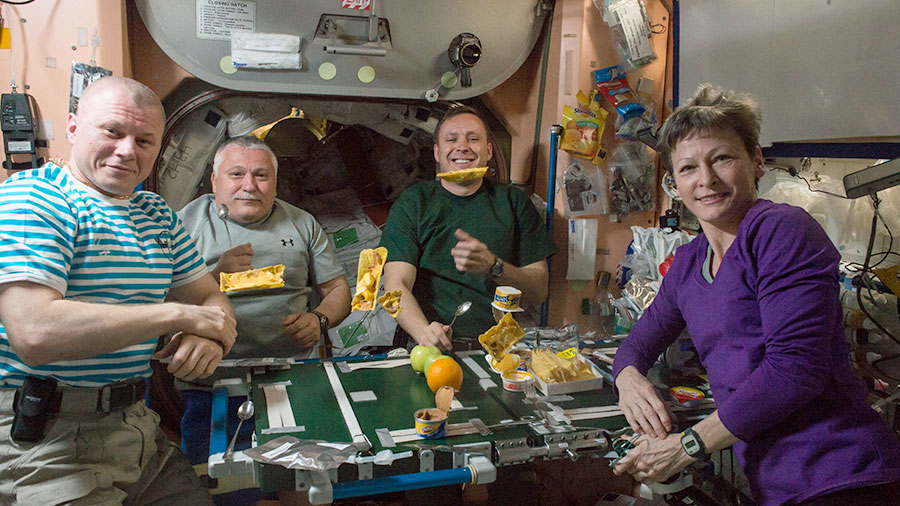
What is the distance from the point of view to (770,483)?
55.6 inches

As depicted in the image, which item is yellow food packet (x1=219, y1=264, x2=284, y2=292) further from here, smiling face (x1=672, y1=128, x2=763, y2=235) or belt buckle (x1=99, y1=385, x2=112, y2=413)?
smiling face (x1=672, y1=128, x2=763, y2=235)

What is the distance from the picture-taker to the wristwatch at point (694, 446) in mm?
1386

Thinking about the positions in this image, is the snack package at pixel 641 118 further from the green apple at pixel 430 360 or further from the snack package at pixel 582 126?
the green apple at pixel 430 360

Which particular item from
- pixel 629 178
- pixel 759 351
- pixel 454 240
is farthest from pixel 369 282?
pixel 629 178

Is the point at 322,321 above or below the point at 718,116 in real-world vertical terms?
below

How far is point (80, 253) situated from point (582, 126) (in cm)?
211

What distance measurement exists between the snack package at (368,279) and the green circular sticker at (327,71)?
1.20 m

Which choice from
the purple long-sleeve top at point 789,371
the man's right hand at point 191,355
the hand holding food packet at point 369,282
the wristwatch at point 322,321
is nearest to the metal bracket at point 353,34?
the wristwatch at point 322,321

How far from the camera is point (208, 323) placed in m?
1.51

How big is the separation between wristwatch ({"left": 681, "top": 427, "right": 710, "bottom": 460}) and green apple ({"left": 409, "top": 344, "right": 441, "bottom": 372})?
2.29 feet

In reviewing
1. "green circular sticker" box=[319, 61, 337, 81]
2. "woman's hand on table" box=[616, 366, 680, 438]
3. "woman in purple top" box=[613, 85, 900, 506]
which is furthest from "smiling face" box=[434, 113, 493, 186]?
"woman's hand on table" box=[616, 366, 680, 438]

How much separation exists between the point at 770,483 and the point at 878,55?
4.28 feet

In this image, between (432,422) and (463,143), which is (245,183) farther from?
(432,422)

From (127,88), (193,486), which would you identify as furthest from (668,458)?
(127,88)
